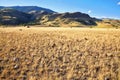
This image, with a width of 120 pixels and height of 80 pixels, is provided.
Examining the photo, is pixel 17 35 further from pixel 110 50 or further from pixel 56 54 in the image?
pixel 110 50

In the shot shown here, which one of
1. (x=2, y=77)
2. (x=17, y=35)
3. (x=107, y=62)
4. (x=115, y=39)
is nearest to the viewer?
(x=2, y=77)

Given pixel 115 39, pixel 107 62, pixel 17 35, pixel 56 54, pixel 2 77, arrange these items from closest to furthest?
pixel 2 77 → pixel 107 62 → pixel 56 54 → pixel 115 39 → pixel 17 35

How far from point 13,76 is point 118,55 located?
12518 millimetres

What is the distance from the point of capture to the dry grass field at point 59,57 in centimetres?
2238

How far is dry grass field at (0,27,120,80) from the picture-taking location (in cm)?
2238

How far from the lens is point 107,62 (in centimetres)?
2400

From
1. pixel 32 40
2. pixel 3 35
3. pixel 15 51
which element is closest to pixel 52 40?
pixel 32 40

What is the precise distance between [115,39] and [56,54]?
358 inches

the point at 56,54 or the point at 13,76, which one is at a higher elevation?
the point at 56,54

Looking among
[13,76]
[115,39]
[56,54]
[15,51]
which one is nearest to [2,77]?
[13,76]

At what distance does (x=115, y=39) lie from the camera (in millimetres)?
29219

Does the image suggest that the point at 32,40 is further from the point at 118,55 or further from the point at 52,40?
the point at 118,55

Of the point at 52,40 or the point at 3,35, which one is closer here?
the point at 52,40

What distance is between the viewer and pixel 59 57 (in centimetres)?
2508
